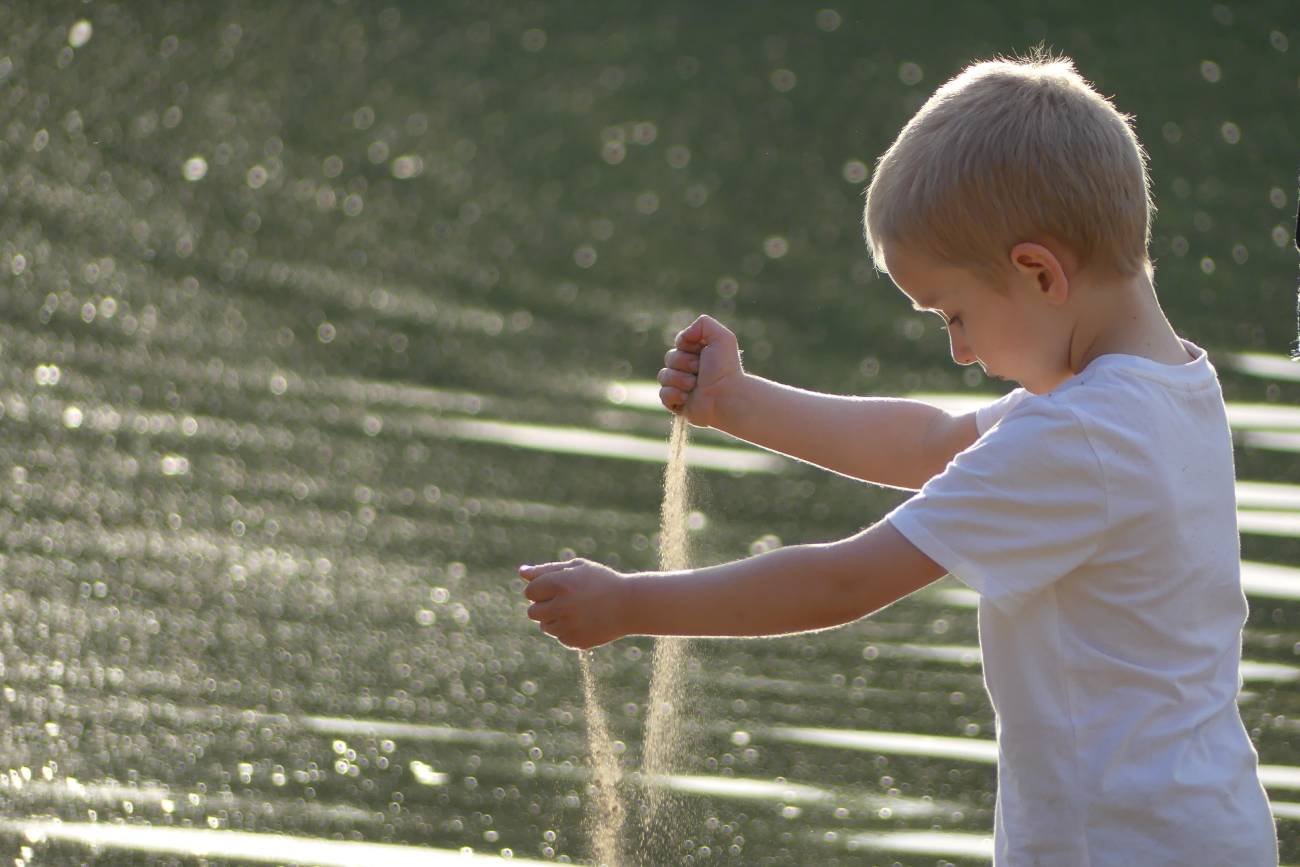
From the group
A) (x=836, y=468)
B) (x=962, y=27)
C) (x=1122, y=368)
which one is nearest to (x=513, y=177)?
(x=962, y=27)

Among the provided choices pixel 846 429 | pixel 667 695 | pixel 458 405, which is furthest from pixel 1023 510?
pixel 458 405

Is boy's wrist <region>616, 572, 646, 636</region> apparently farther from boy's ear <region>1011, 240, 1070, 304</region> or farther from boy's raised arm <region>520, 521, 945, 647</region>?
boy's ear <region>1011, 240, 1070, 304</region>

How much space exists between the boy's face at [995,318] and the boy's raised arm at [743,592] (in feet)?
0.85

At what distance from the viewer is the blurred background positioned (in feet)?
11.8

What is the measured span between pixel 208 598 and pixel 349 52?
23.1 ft

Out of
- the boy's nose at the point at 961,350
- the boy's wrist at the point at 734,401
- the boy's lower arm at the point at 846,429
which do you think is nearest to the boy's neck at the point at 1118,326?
the boy's nose at the point at 961,350

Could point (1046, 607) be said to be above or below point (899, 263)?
below

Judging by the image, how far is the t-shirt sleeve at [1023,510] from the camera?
2.24 metres

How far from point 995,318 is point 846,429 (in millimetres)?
481

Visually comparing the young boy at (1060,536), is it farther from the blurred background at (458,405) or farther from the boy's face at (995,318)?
the blurred background at (458,405)

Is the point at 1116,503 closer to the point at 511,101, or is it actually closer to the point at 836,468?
the point at 836,468

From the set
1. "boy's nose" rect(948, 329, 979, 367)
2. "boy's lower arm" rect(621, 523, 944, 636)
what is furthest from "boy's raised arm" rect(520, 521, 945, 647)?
"boy's nose" rect(948, 329, 979, 367)

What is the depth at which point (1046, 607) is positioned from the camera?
2314 mm

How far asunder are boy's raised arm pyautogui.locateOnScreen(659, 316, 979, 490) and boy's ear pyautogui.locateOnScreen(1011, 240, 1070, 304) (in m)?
0.47
